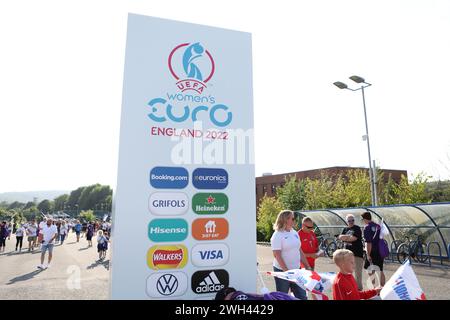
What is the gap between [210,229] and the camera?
3768mm

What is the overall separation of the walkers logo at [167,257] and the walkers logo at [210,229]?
226mm

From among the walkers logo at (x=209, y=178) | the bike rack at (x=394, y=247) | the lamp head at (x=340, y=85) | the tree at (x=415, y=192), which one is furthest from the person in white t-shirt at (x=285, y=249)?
the tree at (x=415, y=192)

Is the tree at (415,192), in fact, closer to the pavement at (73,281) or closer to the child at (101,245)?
the pavement at (73,281)

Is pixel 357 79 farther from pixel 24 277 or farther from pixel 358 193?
pixel 24 277

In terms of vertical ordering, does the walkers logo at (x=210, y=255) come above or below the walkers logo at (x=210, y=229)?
below

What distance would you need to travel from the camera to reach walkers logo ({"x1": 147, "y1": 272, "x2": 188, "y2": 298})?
347 cm

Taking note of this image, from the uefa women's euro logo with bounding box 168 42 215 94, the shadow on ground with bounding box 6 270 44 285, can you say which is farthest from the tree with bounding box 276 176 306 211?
the uefa women's euro logo with bounding box 168 42 215 94

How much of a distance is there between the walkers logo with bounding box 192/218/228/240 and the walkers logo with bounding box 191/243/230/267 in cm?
9

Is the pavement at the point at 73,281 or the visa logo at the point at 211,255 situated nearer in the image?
the visa logo at the point at 211,255

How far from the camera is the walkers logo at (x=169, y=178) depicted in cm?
355

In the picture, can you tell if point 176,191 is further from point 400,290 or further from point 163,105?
point 400,290
